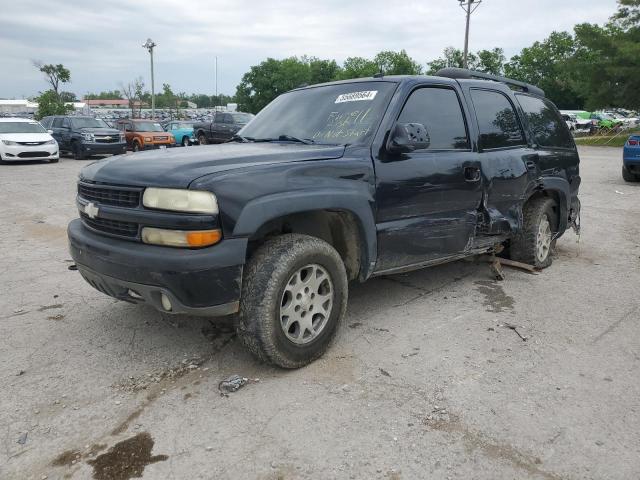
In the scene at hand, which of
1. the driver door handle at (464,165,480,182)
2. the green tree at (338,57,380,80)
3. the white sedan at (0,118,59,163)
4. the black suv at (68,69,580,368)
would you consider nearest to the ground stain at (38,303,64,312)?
the black suv at (68,69,580,368)

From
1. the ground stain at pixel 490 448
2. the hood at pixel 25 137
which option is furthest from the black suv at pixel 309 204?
the hood at pixel 25 137

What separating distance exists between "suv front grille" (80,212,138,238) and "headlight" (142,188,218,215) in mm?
275

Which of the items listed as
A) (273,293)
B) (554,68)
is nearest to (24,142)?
(273,293)

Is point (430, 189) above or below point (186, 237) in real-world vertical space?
above

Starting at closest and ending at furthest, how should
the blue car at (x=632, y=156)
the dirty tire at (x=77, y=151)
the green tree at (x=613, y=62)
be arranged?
1. the blue car at (x=632, y=156)
2. the dirty tire at (x=77, y=151)
3. the green tree at (x=613, y=62)

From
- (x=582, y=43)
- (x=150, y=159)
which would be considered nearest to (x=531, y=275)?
(x=150, y=159)

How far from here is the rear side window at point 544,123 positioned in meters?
5.32

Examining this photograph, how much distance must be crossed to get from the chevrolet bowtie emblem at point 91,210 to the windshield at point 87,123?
18.6m

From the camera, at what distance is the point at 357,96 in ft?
13.1

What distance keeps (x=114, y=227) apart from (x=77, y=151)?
60.5ft

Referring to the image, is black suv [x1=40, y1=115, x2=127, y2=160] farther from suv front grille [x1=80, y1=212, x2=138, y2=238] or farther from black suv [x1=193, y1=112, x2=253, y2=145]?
suv front grille [x1=80, y1=212, x2=138, y2=238]

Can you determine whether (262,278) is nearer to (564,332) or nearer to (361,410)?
(361,410)

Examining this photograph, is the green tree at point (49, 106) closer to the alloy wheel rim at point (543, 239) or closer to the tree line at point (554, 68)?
the tree line at point (554, 68)

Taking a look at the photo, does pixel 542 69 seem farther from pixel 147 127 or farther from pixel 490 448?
pixel 490 448
